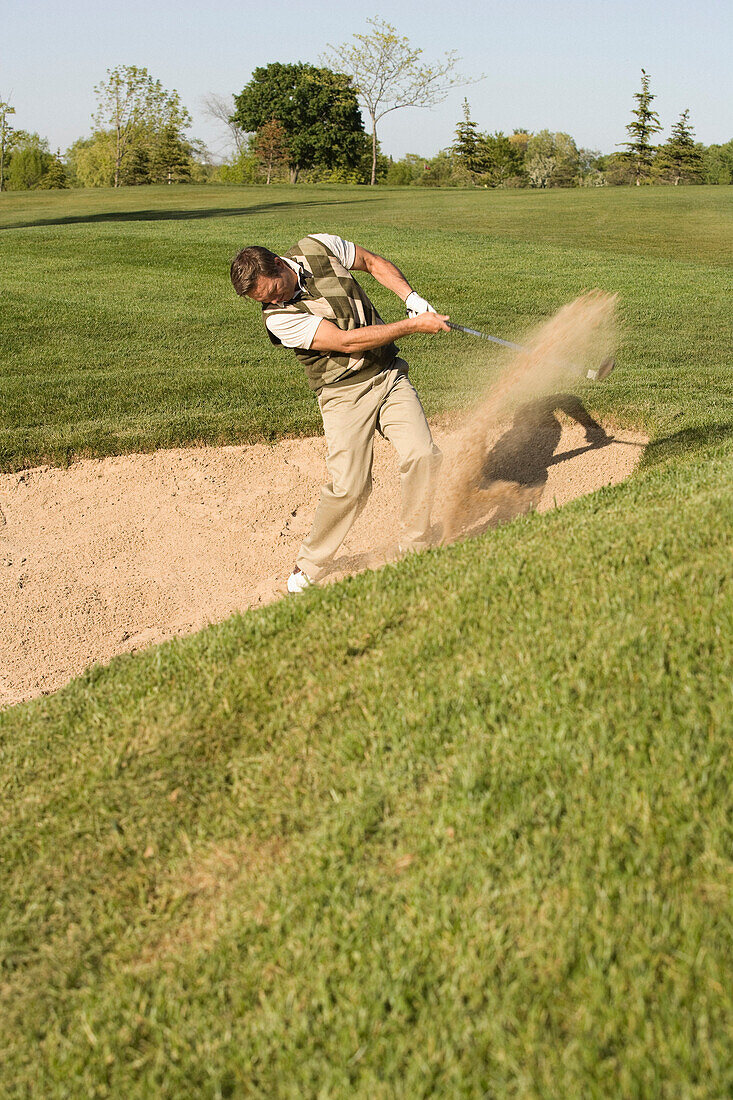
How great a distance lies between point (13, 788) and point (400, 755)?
5.08 feet

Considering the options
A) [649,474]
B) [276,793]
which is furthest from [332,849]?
[649,474]

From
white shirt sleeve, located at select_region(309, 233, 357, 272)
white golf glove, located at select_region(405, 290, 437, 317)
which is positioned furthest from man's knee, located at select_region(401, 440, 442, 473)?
white shirt sleeve, located at select_region(309, 233, 357, 272)

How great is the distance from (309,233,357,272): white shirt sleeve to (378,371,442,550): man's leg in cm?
76

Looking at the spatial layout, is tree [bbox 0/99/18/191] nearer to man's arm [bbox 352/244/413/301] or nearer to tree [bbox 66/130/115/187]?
tree [bbox 66/130/115/187]

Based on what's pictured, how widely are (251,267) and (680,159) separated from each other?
72.5m

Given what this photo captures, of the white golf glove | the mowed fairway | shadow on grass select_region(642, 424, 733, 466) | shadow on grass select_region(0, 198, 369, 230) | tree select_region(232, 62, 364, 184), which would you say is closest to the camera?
the mowed fairway

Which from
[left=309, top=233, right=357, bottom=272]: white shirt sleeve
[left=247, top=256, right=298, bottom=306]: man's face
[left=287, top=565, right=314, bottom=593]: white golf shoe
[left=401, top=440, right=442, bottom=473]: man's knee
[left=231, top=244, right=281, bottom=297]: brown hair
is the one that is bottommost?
[left=287, top=565, right=314, bottom=593]: white golf shoe

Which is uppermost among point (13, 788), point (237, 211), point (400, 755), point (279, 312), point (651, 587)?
point (237, 211)

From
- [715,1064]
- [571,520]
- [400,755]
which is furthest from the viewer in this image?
[571,520]

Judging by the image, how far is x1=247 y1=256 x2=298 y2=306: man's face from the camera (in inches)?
200

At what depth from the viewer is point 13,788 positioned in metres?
3.47

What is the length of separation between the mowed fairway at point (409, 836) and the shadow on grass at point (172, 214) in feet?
79.9

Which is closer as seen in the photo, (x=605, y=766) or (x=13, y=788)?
(x=605, y=766)

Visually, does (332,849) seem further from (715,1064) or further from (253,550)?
(253,550)
